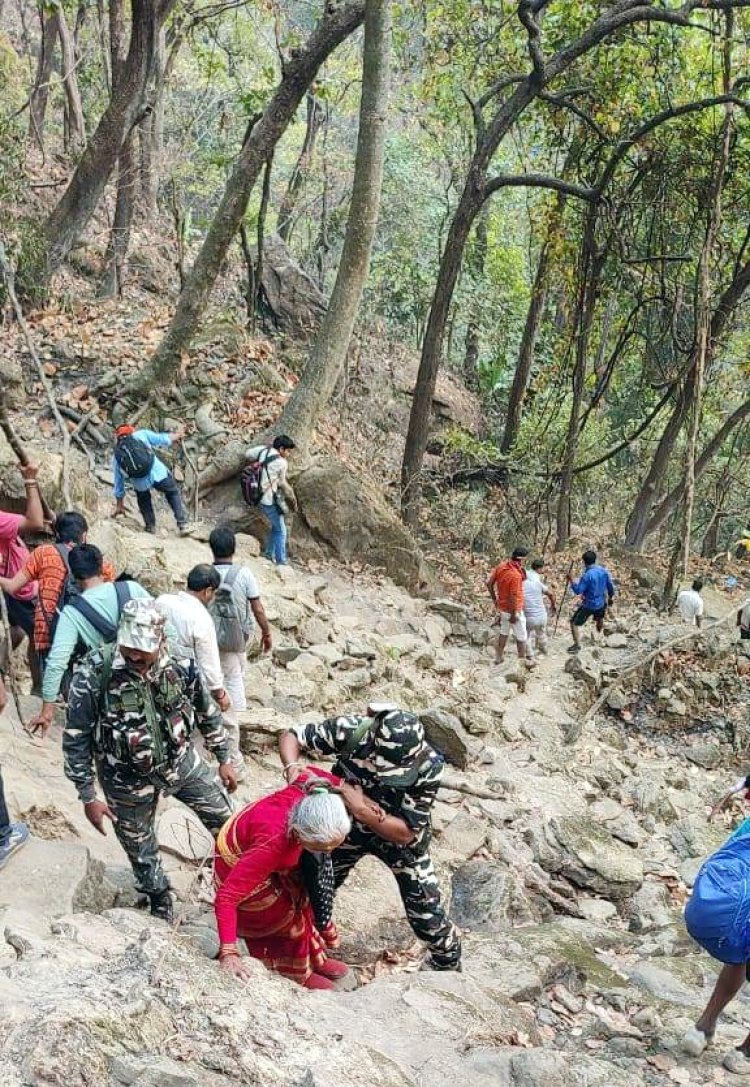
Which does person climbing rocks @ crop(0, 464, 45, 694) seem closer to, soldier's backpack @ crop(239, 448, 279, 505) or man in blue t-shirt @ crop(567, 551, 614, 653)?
soldier's backpack @ crop(239, 448, 279, 505)

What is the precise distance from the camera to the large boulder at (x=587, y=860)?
22.8 feet

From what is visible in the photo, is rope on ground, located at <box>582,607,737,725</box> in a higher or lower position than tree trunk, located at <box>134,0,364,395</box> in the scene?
lower

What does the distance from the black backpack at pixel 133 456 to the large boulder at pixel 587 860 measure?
5.25 meters

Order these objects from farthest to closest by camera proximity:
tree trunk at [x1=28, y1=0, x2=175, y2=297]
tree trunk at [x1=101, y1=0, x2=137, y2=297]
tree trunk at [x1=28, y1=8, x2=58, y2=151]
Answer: tree trunk at [x1=28, y1=8, x2=58, y2=151] < tree trunk at [x1=101, y1=0, x2=137, y2=297] < tree trunk at [x1=28, y1=0, x2=175, y2=297]

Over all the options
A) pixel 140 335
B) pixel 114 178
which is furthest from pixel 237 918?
pixel 114 178

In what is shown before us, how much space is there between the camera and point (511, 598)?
10.9 meters

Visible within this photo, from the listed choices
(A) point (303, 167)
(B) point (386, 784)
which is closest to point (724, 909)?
(B) point (386, 784)

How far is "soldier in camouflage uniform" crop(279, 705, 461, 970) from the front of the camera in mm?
3949

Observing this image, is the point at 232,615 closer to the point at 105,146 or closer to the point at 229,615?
the point at 229,615

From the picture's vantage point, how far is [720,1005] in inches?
162

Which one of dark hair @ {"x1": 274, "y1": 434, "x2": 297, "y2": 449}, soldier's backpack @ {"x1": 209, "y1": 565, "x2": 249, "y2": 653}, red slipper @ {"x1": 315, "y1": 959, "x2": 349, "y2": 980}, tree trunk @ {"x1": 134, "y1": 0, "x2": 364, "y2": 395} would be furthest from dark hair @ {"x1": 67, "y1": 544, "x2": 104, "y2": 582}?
tree trunk @ {"x1": 134, "y1": 0, "x2": 364, "y2": 395}

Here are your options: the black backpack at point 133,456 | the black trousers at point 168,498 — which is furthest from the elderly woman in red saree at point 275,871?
the black trousers at point 168,498

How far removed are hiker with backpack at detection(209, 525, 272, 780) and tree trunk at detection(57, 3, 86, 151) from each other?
11405 mm

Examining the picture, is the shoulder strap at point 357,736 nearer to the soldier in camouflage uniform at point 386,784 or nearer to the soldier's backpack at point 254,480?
the soldier in camouflage uniform at point 386,784
